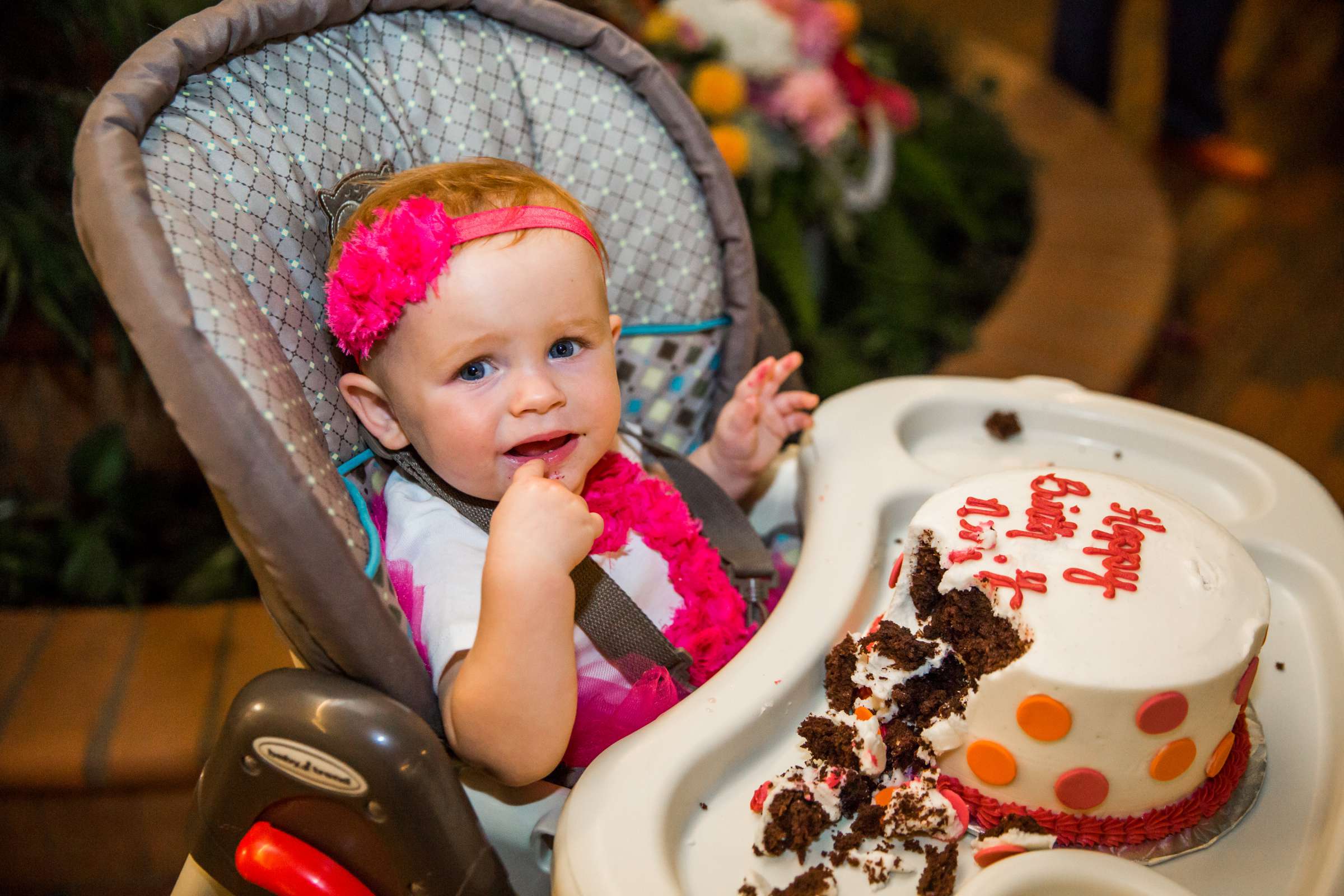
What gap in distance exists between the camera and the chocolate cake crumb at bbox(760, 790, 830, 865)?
76cm

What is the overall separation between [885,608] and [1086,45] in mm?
3176

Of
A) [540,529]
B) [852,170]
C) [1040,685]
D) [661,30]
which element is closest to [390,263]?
[540,529]

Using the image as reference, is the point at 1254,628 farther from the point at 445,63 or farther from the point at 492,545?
Result: the point at 445,63

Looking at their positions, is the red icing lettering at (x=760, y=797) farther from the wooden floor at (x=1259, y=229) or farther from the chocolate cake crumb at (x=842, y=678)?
the wooden floor at (x=1259, y=229)

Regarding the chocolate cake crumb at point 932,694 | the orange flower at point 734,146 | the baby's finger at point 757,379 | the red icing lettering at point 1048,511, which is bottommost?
the orange flower at point 734,146

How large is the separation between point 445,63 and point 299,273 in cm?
27

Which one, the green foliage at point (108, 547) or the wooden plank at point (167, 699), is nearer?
the wooden plank at point (167, 699)

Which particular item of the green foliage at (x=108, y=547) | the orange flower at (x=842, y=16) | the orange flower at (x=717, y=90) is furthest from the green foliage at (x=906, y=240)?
the green foliage at (x=108, y=547)

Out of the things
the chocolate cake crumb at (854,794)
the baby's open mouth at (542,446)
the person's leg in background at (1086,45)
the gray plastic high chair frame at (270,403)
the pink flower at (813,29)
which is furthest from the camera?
the person's leg in background at (1086,45)

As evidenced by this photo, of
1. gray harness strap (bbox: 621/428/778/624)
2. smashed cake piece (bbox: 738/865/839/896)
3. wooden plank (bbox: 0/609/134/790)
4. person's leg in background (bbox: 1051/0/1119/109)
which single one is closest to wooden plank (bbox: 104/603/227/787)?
wooden plank (bbox: 0/609/134/790)

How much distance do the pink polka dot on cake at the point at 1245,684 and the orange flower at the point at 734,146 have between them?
1521 mm

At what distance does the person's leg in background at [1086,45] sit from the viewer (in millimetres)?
3387

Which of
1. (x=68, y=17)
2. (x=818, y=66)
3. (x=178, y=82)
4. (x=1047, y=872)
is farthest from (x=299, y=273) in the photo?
(x=818, y=66)

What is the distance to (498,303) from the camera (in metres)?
0.86
